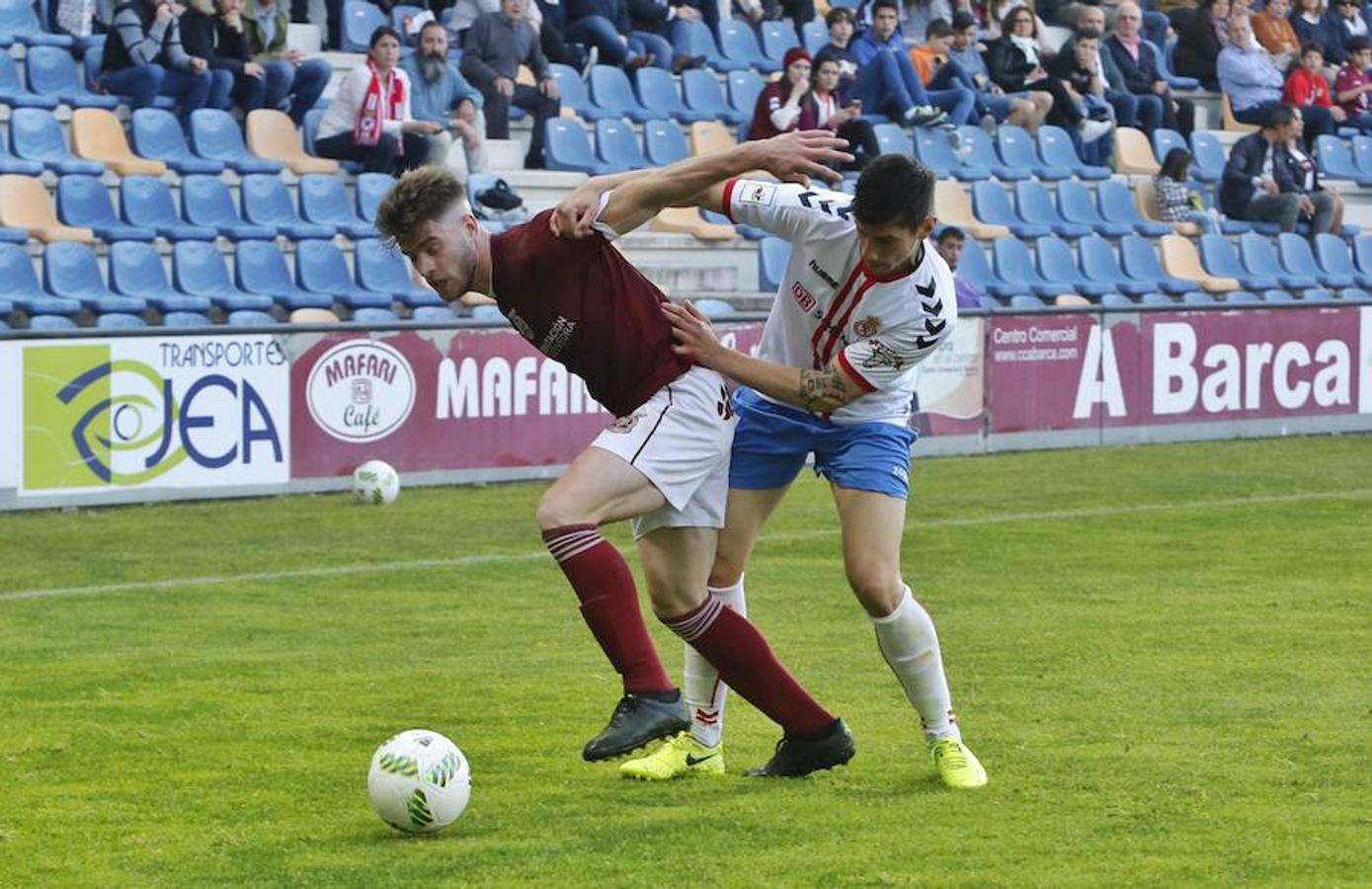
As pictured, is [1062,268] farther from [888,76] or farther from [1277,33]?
[1277,33]

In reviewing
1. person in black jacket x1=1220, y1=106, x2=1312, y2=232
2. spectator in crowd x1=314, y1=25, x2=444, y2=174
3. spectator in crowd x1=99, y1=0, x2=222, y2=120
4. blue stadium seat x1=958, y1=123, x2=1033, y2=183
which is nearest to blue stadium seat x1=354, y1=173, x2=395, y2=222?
spectator in crowd x1=314, y1=25, x2=444, y2=174

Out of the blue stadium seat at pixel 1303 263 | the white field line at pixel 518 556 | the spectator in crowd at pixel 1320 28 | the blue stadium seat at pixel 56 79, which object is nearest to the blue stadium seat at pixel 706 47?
the blue stadium seat at pixel 1303 263

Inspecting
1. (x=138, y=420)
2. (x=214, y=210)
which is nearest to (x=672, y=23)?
(x=214, y=210)

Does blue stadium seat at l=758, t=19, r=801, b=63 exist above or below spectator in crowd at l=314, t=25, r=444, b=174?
above

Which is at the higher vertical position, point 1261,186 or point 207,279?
point 1261,186

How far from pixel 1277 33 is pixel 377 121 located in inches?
521

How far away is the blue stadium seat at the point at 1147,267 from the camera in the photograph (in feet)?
80.3

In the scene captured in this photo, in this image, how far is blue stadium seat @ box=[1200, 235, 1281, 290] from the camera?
989 inches

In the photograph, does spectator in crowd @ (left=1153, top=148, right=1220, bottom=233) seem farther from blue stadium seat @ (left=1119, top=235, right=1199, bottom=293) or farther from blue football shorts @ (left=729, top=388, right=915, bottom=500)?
blue football shorts @ (left=729, top=388, right=915, bottom=500)

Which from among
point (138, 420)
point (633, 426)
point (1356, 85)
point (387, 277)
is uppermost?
point (1356, 85)

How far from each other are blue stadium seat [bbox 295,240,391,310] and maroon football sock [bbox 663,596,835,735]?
38.4 ft

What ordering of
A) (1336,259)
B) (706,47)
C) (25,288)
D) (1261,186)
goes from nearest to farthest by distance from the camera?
(25,288) < (706,47) < (1336,259) < (1261,186)

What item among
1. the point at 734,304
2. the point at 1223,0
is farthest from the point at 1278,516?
the point at 1223,0

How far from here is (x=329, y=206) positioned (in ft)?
64.0
